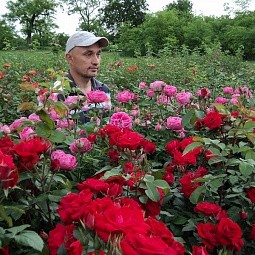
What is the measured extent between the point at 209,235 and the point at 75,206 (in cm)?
34

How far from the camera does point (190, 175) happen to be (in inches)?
42.8

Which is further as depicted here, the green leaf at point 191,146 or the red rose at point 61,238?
the green leaf at point 191,146

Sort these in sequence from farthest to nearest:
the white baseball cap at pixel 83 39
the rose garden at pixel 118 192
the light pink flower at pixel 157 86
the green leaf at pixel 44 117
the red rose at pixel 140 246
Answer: the white baseball cap at pixel 83 39, the light pink flower at pixel 157 86, the green leaf at pixel 44 117, the rose garden at pixel 118 192, the red rose at pixel 140 246

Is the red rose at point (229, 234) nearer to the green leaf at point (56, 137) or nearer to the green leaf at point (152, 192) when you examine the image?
the green leaf at point (152, 192)

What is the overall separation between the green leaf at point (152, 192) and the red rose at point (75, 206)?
0.20 m

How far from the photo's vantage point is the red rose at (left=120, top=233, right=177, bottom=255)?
486 mm

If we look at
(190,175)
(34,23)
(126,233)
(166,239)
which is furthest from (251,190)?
(34,23)

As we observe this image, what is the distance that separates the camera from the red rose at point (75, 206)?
67 cm

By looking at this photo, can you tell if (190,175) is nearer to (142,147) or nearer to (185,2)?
(142,147)

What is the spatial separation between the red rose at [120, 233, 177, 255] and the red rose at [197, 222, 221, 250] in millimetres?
359

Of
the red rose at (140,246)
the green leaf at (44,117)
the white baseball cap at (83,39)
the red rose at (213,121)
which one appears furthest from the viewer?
the white baseball cap at (83,39)

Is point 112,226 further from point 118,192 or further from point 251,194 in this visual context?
point 251,194

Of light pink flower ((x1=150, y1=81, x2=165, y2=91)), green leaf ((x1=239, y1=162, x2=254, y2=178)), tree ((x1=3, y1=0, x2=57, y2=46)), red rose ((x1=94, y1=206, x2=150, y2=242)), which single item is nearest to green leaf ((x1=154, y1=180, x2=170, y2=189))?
green leaf ((x1=239, y1=162, x2=254, y2=178))

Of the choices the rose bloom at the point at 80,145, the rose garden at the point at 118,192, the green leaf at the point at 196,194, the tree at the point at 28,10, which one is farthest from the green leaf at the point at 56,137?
the tree at the point at 28,10
